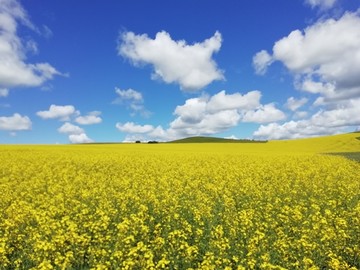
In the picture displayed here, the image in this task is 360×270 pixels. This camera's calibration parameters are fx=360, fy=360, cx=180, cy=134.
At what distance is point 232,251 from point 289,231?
2149mm

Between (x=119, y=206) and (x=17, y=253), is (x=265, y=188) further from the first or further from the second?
(x=17, y=253)

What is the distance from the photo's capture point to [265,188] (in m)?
16.2

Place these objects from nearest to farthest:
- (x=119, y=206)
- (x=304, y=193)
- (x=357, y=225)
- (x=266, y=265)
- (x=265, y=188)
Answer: (x=266, y=265)
(x=357, y=225)
(x=119, y=206)
(x=304, y=193)
(x=265, y=188)

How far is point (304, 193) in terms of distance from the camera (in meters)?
14.5

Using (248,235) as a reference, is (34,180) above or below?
above

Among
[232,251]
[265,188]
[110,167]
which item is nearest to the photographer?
[232,251]

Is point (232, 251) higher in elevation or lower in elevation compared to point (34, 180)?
lower

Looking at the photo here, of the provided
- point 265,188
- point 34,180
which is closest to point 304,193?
point 265,188

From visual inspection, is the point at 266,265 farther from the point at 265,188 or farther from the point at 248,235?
the point at 265,188

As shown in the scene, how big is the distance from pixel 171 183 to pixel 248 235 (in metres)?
8.28

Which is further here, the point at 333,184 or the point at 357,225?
the point at 333,184

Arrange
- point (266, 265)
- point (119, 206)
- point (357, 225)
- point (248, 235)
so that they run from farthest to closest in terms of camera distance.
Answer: point (119, 206) < point (357, 225) < point (248, 235) < point (266, 265)

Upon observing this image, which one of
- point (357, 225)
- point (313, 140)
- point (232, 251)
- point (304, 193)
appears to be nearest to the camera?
point (232, 251)

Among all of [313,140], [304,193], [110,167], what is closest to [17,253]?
[304,193]
